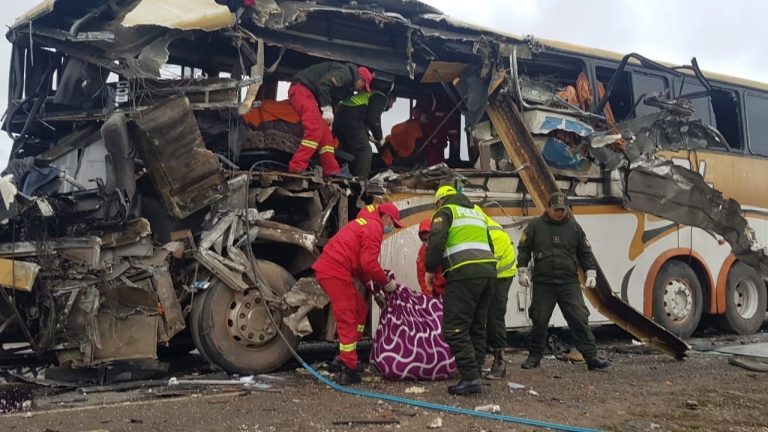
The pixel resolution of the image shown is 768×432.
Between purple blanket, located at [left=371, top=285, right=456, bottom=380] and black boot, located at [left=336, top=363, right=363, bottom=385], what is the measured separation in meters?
0.27

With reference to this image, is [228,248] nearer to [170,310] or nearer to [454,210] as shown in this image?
[170,310]

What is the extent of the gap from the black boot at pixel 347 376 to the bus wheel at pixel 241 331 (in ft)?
2.24

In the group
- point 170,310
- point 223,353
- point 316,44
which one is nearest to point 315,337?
point 223,353

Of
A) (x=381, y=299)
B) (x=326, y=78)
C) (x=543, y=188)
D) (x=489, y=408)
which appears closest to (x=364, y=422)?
(x=489, y=408)

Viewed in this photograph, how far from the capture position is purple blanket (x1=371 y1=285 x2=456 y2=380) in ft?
18.7

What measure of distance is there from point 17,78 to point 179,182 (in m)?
2.00

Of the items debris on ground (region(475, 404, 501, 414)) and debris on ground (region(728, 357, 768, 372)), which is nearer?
debris on ground (region(475, 404, 501, 414))

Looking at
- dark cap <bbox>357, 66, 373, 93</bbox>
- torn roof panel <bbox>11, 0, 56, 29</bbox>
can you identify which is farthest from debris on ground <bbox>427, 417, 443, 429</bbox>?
torn roof panel <bbox>11, 0, 56, 29</bbox>

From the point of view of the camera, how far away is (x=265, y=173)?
627 centimetres

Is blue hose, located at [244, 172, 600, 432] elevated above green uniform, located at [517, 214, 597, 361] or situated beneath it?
situated beneath

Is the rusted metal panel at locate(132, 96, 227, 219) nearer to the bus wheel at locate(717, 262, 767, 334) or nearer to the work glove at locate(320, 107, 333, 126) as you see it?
the work glove at locate(320, 107, 333, 126)

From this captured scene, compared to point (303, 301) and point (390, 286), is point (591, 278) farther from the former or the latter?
point (303, 301)

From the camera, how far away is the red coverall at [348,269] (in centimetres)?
557

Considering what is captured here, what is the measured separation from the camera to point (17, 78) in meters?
6.50
